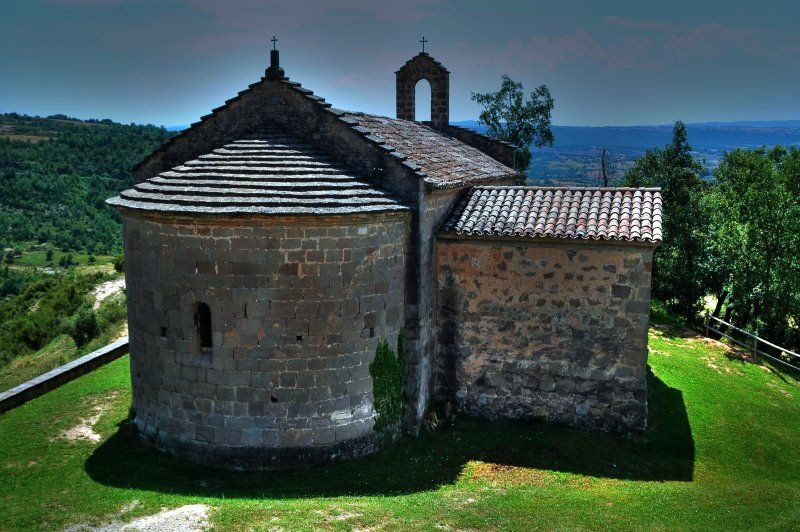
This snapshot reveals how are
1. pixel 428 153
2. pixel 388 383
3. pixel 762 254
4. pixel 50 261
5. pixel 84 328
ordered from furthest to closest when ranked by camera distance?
1. pixel 50 261
2. pixel 84 328
3. pixel 762 254
4. pixel 428 153
5. pixel 388 383

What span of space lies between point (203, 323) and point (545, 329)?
6.48m

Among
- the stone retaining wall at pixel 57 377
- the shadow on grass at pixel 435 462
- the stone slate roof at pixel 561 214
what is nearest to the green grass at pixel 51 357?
the stone retaining wall at pixel 57 377

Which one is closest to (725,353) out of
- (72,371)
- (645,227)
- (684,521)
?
(645,227)

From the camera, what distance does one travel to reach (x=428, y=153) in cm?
1518

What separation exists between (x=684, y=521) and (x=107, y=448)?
32.4 ft

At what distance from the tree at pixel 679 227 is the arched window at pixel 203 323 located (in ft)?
61.6

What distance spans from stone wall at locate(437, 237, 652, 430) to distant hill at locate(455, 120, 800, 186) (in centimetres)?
3185

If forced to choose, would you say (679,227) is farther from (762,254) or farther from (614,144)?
(614,144)

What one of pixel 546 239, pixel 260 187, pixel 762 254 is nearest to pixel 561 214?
pixel 546 239

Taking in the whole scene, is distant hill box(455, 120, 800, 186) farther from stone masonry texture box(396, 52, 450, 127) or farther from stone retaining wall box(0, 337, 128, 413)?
stone retaining wall box(0, 337, 128, 413)

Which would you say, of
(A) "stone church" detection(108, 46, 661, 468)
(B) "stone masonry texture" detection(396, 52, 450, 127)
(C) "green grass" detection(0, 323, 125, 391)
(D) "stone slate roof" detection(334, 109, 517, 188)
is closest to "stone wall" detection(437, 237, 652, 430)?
(A) "stone church" detection(108, 46, 661, 468)

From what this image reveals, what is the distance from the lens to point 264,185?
10.6m

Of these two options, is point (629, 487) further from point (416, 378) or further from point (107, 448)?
point (107, 448)

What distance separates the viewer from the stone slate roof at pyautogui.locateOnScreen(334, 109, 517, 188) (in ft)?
40.3
